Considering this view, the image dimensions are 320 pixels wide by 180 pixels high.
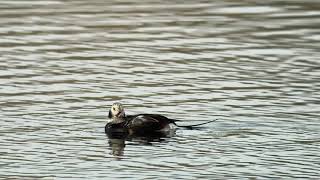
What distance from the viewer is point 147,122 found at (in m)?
17.0

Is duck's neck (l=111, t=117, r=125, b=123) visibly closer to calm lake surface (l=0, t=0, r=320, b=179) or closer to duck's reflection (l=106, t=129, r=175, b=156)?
duck's reflection (l=106, t=129, r=175, b=156)

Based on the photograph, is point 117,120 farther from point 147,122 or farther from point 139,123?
point 147,122

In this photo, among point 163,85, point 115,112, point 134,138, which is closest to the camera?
point 134,138

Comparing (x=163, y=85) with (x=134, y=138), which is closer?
(x=134, y=138)

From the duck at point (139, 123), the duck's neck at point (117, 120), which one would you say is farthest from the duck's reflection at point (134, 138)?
the duck's neck at point (117, 120)

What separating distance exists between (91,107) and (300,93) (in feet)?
10.7

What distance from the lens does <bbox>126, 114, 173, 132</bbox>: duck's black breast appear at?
16922mm

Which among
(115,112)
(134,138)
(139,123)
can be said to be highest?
(115,112)

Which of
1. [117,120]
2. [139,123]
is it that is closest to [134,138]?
[139,123]

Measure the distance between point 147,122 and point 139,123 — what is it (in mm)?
115

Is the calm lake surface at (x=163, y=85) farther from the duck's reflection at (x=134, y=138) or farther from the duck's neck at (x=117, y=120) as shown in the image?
the duck's neck at (x=117, y=120)

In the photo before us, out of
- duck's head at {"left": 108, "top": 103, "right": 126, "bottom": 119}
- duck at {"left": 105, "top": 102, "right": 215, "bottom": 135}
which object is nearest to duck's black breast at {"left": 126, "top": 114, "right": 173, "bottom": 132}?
duck at {"left": 105, "top": 102, "right": 215, "bottom": 135}

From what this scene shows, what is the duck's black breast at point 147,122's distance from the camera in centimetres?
1692

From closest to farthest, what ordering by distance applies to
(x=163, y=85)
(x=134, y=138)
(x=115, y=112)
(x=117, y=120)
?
1. (x=134, y=138)
2. (x=117, y=120)
3. (x=115, y=112)
4. (x=163, y=85)
